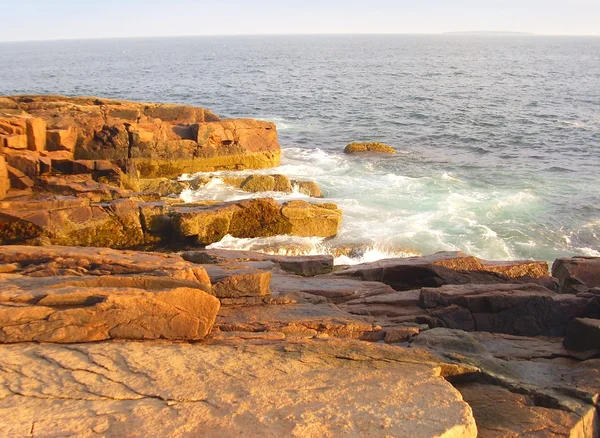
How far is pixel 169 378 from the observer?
6160 millimetres

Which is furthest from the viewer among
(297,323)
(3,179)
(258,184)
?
(258,184)

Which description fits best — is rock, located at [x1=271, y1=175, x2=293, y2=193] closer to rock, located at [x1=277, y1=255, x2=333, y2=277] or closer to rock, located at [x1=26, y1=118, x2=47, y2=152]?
rock, located at [x1=26, y1=118, x2=47, y2=152]

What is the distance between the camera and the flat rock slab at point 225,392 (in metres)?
5.31

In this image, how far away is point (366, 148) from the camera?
32.9 m

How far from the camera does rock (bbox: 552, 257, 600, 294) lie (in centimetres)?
1240

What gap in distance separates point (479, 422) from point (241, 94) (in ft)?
182

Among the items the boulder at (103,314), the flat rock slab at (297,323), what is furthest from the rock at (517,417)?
the boulder at (103,314)

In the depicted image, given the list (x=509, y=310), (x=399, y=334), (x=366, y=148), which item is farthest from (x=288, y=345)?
(x=366, y=148)

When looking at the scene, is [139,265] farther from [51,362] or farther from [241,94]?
[241,94]

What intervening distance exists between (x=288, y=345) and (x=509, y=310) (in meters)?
4.74

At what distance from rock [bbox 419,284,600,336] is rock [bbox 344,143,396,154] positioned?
905 inches

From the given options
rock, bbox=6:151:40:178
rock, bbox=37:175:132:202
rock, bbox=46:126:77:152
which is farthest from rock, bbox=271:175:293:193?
rock, bbox=6:151:40:178

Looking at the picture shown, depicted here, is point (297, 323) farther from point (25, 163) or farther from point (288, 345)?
point (25, 163)

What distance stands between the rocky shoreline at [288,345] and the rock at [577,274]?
0.17 feet
